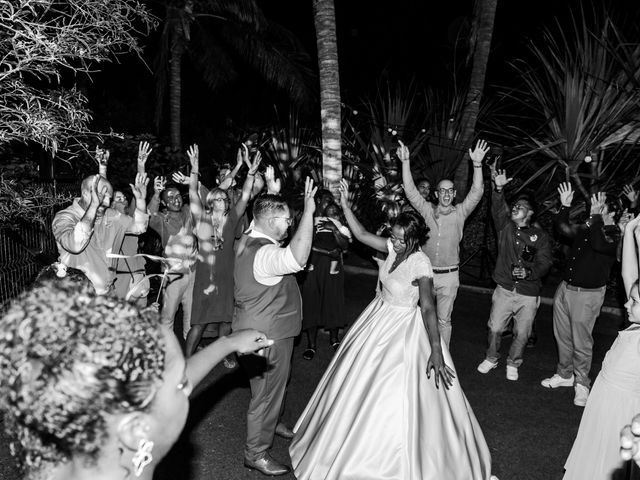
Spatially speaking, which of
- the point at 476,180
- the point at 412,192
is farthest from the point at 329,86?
the point at 476,180

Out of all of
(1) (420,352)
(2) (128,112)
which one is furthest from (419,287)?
(2) (128,112)

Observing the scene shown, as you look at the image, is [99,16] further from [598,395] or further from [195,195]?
[598,395]

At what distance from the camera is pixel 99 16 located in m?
4.26

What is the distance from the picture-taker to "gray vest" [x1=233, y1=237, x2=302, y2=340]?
160 inches

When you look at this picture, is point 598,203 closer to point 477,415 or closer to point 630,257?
point 630,257

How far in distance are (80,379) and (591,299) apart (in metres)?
5.38

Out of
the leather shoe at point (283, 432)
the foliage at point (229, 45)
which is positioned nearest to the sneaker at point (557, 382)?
the leather shoe at point (283, 432)

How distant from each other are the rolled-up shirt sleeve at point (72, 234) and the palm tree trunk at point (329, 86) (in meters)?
4.54

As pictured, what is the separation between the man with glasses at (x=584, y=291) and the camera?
553 centimetres

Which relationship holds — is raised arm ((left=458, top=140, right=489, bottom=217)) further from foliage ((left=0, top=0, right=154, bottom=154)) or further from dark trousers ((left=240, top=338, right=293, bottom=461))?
foliage ((left=0, top=0, right=154, bottom=154))

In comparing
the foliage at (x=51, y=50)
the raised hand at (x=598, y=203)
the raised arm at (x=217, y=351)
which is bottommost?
the raised arm at (x=217, y=351)

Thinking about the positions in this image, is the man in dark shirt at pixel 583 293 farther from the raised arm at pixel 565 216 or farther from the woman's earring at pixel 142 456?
the woman's earring at pixel 142 456

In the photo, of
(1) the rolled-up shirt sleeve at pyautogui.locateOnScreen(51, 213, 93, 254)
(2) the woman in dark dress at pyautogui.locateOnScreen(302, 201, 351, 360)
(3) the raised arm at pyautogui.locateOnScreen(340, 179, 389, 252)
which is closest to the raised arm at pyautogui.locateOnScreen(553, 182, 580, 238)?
(3) the raised arm at pyautogui.locateOnScreen(340, 179, 389, 252)

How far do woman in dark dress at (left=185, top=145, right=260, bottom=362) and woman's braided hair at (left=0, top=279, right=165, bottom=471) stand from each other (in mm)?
4322
